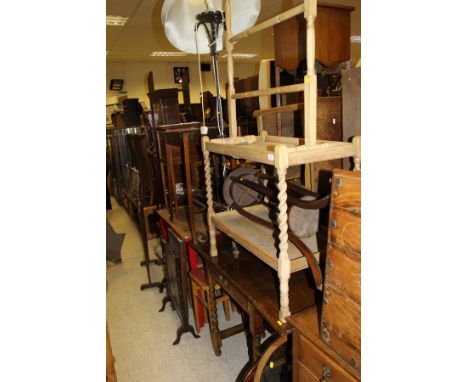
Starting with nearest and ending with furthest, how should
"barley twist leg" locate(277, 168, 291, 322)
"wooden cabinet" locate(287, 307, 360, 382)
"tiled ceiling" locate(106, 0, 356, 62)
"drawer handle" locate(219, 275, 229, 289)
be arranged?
"wooden cabinet" locate(287, 307, 360, 382) < "barley twist leg" locate(277, 168, 291, 322) < "drawer handle" locate(219, 275, 229, 289) < "tiled ceiling" locate(106, 0, 356, 62)

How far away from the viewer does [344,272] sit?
0.90m

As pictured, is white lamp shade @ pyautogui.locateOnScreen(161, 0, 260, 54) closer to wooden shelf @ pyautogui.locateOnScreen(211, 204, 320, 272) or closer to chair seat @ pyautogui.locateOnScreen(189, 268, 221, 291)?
wooden shelf @ pyautogui.locateOnScreen(211, 204, 320, 272)

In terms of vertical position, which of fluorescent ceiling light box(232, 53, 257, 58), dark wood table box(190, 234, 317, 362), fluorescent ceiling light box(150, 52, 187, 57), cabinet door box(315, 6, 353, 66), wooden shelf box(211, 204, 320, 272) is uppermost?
fluorescent ceiling light box(232, 53, 257, 58)

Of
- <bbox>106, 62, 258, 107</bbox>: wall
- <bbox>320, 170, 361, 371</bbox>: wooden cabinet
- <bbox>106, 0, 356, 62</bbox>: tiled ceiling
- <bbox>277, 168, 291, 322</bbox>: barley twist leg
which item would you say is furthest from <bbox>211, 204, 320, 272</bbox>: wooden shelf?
<bbox>106, 62, 258, 107</bbox>: wall

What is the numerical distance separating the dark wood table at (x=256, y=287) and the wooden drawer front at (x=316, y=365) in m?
0.08

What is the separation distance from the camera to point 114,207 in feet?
21.1

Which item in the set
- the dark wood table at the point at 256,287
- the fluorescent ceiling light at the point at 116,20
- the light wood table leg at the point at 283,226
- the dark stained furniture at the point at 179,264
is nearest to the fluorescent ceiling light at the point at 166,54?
the fluorescent ceiling light at the point at 116,20

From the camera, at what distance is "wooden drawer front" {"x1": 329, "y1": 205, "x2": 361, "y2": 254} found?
84 cm

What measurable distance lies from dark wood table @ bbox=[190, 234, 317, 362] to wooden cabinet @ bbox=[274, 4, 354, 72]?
1211 millimetres

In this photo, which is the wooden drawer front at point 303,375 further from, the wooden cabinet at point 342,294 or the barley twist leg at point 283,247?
the barley twist leg at point 283,247

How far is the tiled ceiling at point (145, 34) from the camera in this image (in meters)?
5.04
